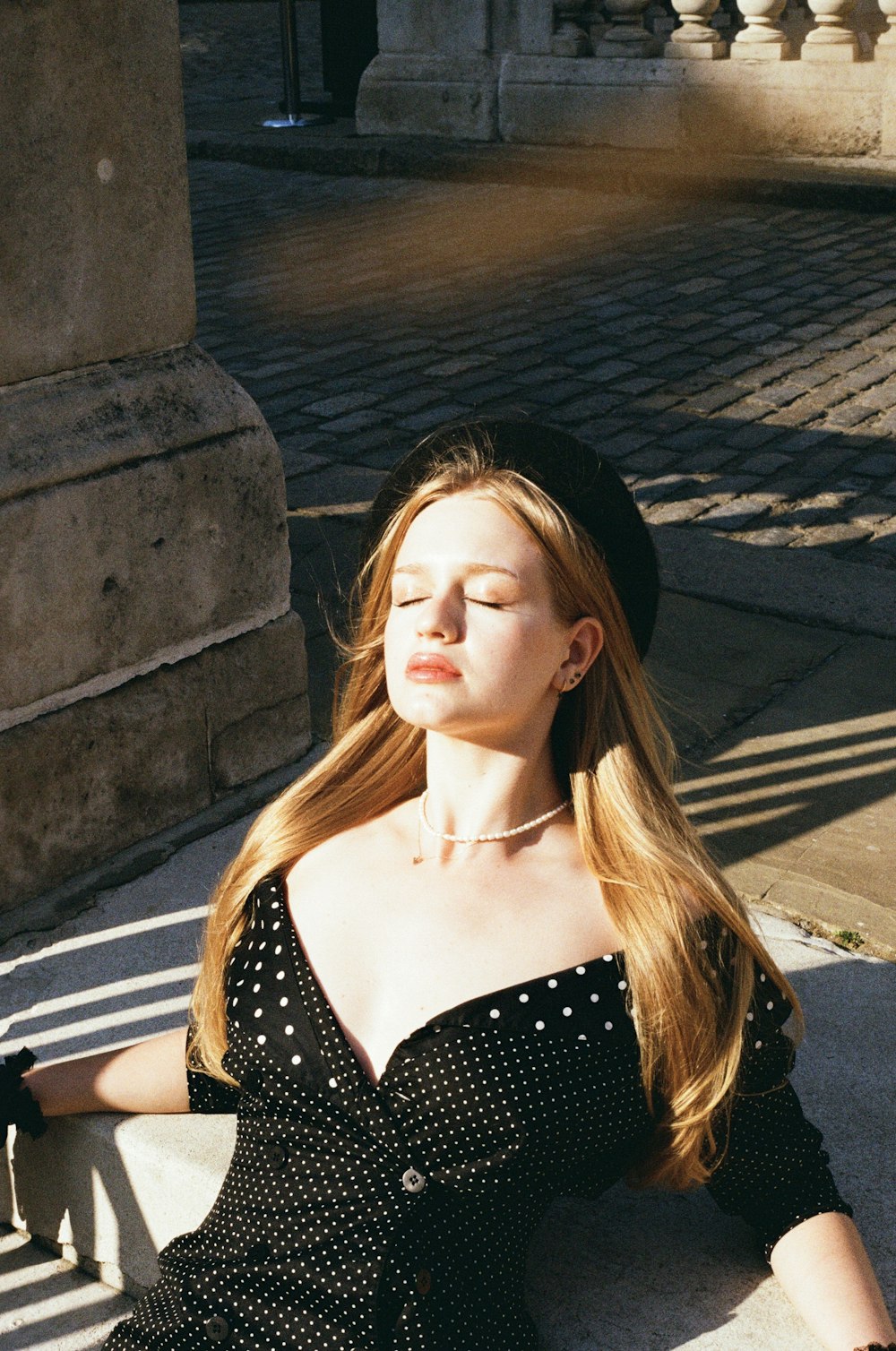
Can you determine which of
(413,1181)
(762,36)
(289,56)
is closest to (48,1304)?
(413,1181)

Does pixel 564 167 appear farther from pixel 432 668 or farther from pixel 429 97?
pixel 432 668

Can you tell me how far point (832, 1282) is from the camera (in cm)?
178

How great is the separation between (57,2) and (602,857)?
5.77ft

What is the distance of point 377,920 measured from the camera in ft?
6.33

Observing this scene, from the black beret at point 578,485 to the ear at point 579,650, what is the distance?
2.1 inches

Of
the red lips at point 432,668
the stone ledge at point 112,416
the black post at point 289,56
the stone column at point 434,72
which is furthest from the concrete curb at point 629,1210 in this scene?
the black post at point 289,56

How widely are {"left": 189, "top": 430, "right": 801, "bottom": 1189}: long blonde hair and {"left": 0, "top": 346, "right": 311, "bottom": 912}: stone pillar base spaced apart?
93 centimetres

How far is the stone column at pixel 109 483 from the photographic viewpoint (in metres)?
2.73

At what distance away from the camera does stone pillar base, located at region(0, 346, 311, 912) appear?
2.83 metres

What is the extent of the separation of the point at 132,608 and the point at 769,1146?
166 centimetres

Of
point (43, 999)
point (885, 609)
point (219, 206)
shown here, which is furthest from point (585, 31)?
point (43, 999)

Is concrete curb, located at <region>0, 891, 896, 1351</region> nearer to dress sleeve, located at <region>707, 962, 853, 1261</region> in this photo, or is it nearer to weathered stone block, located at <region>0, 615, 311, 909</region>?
dress sleeve, located at <region>707, 962, 853, 1261</region>

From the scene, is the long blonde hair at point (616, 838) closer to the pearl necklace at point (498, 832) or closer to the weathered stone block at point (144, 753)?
the pearl necklace at point (498, 832)

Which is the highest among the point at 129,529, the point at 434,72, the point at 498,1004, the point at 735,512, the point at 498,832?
the point at 434,72
